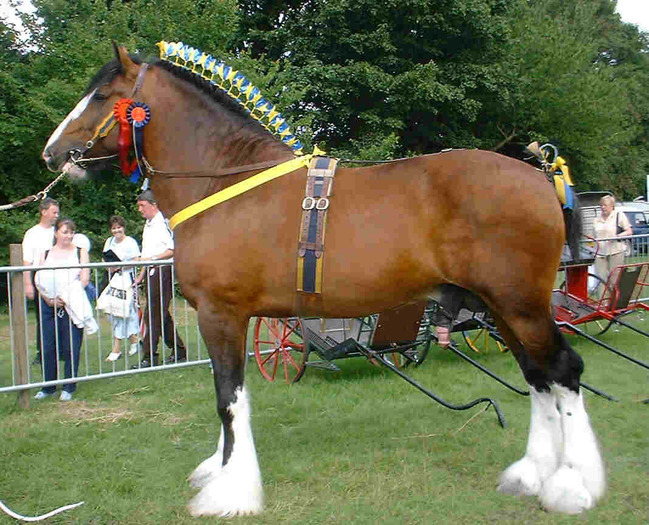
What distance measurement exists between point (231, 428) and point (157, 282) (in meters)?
3.80

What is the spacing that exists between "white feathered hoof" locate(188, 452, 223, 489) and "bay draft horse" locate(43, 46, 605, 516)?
0.05 ft

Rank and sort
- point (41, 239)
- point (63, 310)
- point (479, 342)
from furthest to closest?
point (479, 342)
point (41, 239)
point (63, 310)

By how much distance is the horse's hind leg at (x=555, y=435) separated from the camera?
10.8 feet

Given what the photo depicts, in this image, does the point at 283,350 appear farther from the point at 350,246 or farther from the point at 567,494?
the point at 567,494

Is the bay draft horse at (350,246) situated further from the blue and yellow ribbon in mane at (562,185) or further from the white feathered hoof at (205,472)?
the blue and yellow ribbon in mane at (562,185)

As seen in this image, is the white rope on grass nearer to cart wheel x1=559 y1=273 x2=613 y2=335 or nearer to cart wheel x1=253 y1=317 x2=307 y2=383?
Answer: cart wheel x1=253 y1=317 x2=307 y2=383

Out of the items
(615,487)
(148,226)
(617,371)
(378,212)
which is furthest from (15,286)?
(617,371)

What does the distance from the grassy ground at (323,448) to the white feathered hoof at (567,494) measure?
0.06m

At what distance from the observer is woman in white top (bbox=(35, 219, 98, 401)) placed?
5.93 metres

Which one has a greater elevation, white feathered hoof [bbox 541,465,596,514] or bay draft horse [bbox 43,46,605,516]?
bay draft horse [bbox 43,46,605,516]

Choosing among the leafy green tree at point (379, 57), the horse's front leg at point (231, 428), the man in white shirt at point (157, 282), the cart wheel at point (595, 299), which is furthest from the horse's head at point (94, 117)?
the leafy green tree at point (379, 57)

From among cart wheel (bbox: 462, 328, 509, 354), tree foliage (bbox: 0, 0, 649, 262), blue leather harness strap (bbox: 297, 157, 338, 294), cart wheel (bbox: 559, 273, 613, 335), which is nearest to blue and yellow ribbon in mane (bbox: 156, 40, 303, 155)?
blue leather harness strap (bbox: 297, 157, 338, 294)

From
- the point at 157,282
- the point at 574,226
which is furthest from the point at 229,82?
the point at 157,282

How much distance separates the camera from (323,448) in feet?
14.2
